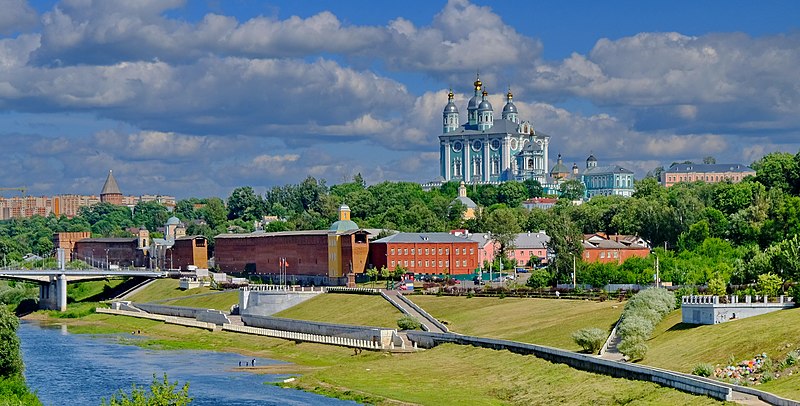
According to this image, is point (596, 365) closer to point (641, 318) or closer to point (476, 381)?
point (476, 381)

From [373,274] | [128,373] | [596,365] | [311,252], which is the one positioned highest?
[311,252]

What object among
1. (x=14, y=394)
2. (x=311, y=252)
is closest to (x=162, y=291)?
(x=311, y=252)

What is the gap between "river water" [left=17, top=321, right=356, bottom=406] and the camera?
81.5 meters

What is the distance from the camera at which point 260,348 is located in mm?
115438

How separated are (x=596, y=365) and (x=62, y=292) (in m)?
112

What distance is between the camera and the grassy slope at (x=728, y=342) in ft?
217

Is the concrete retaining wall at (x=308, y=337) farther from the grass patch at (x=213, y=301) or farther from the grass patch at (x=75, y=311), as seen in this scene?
the grass patch at (x=75, y=311)

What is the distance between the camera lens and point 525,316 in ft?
336

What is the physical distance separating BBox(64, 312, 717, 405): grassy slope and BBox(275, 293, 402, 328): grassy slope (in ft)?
23.9

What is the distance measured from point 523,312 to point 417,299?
22238 millimetres

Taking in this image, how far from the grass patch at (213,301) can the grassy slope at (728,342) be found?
7737 cm

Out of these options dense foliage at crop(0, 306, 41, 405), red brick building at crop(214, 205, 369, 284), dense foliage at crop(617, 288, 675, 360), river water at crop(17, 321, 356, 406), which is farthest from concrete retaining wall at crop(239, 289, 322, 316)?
dense foliage at crop(0, 306, 41, 405)

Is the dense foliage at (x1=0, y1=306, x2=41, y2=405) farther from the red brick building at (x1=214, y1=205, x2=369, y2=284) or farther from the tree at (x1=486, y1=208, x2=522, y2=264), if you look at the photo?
the tree at (x1=486, y1=208, x2=522, y2=264)

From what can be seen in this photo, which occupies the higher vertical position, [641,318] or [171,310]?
[641,318]
